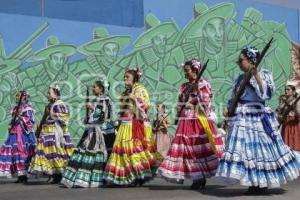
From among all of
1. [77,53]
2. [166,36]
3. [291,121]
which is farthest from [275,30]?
[291,121]

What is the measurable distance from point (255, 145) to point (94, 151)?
118 inches

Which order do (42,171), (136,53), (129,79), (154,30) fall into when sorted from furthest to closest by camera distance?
1. (154,30)
2. (136,53)
3. (42,171)
4. (129,79)

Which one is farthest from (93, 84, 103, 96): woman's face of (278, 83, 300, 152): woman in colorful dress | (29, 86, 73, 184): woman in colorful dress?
(278, 83, 300, 152): woman in colorful dress

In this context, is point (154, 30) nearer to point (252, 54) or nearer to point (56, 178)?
point (56, 178)

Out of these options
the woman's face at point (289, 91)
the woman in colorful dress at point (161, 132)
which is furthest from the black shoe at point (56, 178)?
the woman in colorful dress at point (161, 132)

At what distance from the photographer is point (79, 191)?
9039 millimetres

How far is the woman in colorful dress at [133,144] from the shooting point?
9312 millimetres

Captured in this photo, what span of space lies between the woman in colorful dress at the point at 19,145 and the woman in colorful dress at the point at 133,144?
246 centimetres

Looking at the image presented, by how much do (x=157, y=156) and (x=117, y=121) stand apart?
827mm

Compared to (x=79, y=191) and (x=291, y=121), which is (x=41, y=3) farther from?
(x=79, y=191)

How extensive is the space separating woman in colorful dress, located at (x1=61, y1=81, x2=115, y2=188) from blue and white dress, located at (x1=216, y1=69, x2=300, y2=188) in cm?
256

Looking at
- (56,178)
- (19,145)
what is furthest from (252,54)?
(19,145)

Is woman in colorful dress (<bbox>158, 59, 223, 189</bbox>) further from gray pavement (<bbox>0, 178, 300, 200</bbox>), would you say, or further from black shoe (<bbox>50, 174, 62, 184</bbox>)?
black shoe (<bbox>50, 174, 62, 184</bbox>)

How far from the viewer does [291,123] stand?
12031 mm
